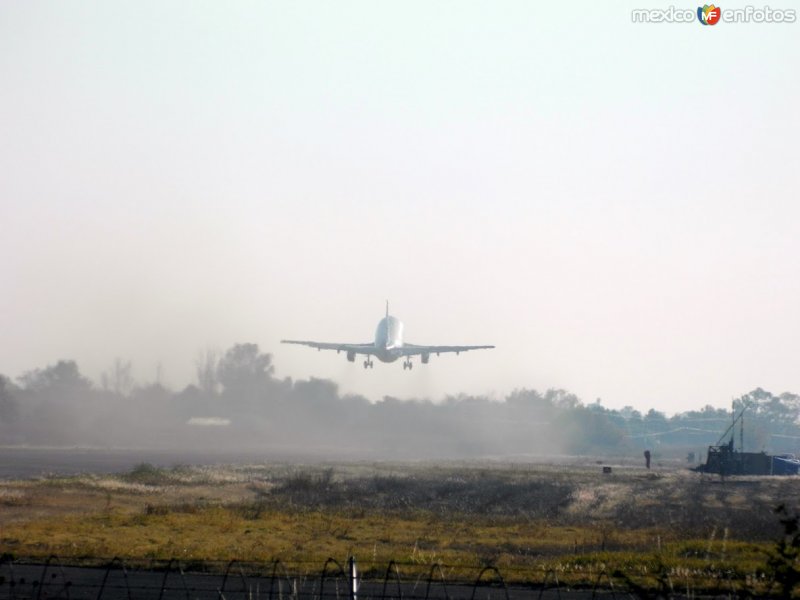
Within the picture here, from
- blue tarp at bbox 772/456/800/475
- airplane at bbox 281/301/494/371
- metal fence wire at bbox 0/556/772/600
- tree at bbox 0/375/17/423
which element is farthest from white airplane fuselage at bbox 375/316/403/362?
metal fence wire at bbox 0/556/772/600

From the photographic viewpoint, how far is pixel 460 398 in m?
169

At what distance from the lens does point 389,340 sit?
121 metres

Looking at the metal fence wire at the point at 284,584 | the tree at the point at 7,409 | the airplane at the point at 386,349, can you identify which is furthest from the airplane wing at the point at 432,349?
the metal fence wire at the point at 284,584

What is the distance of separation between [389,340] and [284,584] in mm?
89575

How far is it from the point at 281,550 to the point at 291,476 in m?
40.8

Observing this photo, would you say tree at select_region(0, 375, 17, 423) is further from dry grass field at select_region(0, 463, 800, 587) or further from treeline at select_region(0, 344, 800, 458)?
dry grass field at select_region(0, 463, 800, 587)

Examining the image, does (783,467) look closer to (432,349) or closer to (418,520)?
(432,349)

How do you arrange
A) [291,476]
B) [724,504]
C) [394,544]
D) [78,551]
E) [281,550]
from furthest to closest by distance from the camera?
[291,476] < [724,504] < [394,544] < [281,550] < [78,551]

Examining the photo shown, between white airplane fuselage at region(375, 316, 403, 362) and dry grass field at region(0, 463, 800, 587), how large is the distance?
30.9m

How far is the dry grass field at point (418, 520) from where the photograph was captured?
38562mm

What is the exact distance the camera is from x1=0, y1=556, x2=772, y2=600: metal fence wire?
1150 inches

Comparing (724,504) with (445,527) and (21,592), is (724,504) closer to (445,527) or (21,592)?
(445,527)

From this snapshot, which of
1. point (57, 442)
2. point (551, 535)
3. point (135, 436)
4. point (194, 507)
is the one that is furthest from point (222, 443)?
point (551, 535)

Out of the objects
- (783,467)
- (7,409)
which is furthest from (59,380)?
(783,467)
